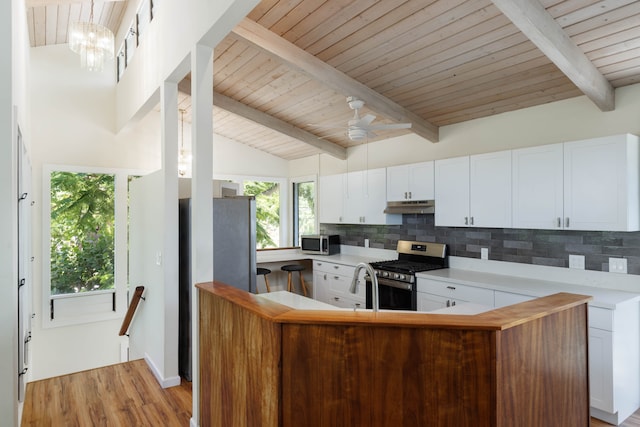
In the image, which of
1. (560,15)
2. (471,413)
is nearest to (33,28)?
(560,15)

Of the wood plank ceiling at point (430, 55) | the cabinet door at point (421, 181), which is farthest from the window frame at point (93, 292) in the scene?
the cabinet door at point (421, 181)

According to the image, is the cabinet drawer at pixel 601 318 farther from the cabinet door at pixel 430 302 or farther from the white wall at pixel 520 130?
the white wall at pixel 520 130

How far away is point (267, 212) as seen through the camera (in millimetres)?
7410

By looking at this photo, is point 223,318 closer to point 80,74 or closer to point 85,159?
point 85,159

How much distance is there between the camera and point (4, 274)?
2.09 metres

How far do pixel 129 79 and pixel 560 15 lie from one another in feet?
15.7

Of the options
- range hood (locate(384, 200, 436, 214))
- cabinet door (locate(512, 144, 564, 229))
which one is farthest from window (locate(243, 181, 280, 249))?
cabinet door (locate(512, 144, 564, 229))

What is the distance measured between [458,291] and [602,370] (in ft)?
4.23

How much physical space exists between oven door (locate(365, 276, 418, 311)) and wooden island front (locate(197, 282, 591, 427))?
2345 mm

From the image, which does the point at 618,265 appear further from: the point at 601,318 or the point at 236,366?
the point at 236,366

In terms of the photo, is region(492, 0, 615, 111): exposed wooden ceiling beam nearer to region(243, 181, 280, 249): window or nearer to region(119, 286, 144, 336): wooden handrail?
region(119, 286, 144, 336): wooden handrail

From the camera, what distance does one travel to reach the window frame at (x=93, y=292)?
5.26 metres

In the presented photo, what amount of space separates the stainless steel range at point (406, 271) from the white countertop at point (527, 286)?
191 mm

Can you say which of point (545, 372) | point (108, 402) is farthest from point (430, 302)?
point (108, 402)
